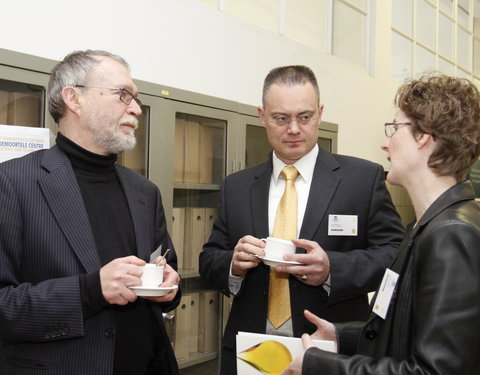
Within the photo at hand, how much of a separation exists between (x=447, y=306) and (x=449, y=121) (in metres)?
0.49

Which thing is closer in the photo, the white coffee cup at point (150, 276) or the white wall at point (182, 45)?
the white coffee cup at point (150, 276)

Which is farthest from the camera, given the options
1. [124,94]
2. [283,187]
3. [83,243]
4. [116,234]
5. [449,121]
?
[283,187]

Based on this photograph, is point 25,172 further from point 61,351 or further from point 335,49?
point 335,49

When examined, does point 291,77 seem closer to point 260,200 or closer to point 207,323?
point 260,200

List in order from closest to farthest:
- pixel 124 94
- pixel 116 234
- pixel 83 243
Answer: pixel 83 243 < pixel 116 234 < pixel 124 94

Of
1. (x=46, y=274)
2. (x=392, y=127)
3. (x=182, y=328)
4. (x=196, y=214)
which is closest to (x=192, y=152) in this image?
(x=196, y=214)

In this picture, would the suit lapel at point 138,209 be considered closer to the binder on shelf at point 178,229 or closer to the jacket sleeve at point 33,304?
the jacket sleeve at point 33,304

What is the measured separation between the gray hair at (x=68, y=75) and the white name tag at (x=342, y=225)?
108 centimetres

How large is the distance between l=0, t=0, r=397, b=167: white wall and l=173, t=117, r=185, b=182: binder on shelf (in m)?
0.23

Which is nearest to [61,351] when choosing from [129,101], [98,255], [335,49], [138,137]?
[98,255]

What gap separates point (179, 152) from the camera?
2725 millimetres

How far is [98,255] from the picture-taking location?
1.53 meters

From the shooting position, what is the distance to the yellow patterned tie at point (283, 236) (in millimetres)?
1800

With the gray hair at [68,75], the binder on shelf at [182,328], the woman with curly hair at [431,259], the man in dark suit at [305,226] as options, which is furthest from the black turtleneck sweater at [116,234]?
the binder on shelf at [182,328]
